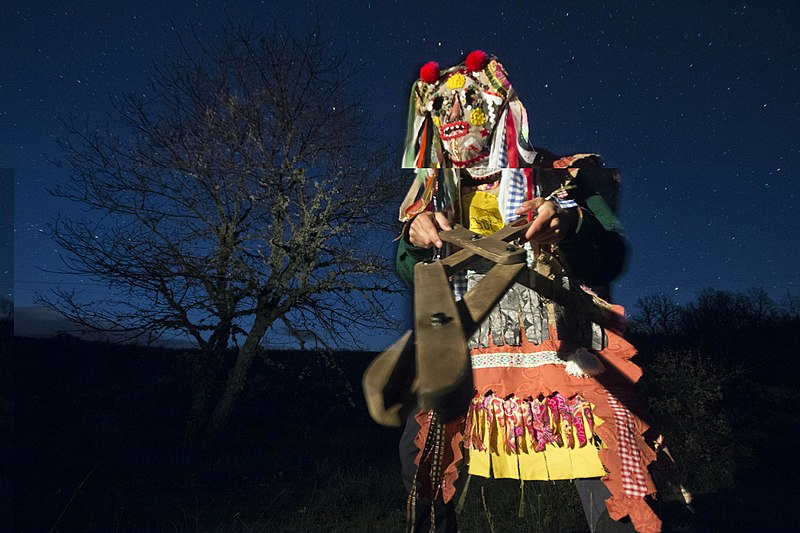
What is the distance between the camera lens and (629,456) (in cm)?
101

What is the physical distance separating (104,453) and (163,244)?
222cm

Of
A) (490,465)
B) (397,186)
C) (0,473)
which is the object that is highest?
(397,186)

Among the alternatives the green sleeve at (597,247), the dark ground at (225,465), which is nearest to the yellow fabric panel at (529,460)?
the green sleeve at (597,247)

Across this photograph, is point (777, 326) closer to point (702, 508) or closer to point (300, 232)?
point (702, 508)

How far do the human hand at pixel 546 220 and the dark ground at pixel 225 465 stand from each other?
7.09 feet

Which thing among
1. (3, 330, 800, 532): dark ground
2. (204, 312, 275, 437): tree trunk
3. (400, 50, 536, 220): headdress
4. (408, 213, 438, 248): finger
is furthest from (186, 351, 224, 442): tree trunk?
(408, 213, 438, 248): finger

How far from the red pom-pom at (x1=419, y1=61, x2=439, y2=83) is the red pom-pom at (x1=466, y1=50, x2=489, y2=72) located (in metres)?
0.09

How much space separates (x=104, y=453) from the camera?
4508 mm

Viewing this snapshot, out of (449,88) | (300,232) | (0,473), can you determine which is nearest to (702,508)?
(300,232)

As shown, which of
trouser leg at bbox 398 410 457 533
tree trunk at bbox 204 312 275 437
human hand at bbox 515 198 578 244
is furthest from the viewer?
tree trunk at bbox 204 312 275 437

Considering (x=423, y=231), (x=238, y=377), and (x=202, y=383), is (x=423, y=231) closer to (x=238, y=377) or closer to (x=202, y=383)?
(x=238, y=377)

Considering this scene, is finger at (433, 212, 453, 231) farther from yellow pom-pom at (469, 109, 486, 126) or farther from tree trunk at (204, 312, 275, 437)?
tree trunk at (204, 312, 275, 437)

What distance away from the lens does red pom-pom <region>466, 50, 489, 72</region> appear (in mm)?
1261

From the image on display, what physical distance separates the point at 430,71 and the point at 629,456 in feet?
3.56
